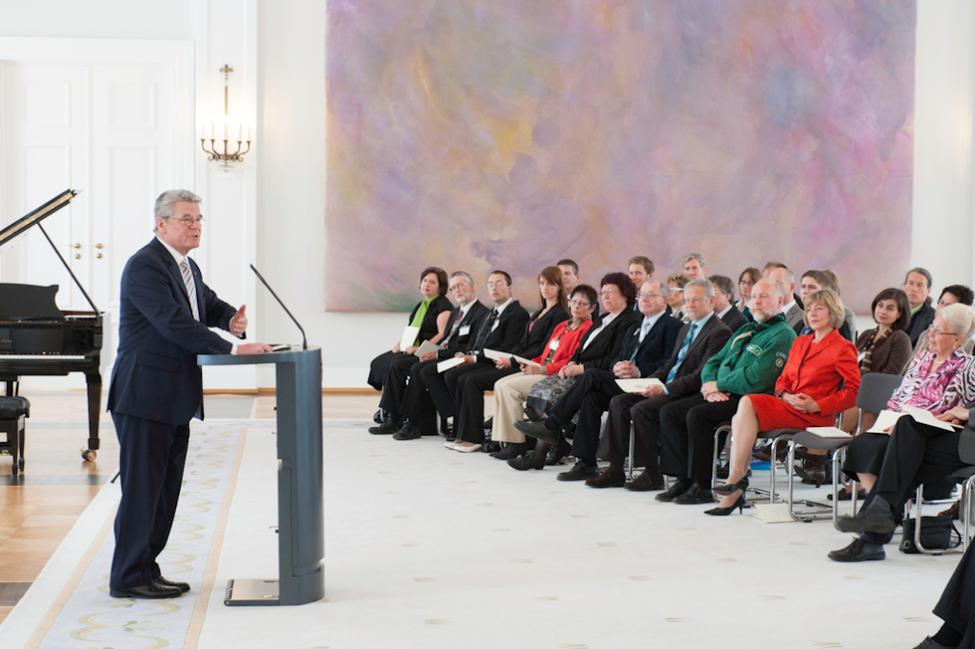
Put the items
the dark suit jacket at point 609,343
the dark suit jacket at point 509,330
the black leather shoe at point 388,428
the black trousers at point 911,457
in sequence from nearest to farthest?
the black trousers at point 911,457 → the dark suit jacket at point 609,343 → the dark suit jacket at point 509,330 → the black leather shoe at point 388,428

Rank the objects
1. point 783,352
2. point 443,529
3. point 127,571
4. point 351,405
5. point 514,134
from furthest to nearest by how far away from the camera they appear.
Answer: point 514,134 → point 351,405 → point 783,352 → point 443,529 → point 127,571

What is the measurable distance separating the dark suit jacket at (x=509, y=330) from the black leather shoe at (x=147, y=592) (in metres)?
4.41

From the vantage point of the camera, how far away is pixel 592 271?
38.1 feet

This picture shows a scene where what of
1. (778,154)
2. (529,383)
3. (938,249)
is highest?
(778,154)

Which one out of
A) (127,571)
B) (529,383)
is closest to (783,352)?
(529,383)

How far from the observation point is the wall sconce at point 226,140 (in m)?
11.0

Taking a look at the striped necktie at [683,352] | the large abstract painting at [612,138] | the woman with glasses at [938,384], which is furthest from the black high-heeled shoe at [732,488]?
the large abstract painting at [612,138]

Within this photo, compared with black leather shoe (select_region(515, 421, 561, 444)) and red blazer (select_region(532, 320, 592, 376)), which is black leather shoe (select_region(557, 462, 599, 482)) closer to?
black leather shoe (select_region(515, 421, 561, 444))

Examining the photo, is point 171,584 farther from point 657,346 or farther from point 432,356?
point 432,356

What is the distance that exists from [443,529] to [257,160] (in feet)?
20.6

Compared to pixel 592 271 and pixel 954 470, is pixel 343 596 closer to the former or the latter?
pixel 954 470

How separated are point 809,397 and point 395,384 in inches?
149

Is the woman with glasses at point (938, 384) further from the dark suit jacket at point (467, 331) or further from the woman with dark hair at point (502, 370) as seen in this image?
the dark suit jacket at point (467, 331)

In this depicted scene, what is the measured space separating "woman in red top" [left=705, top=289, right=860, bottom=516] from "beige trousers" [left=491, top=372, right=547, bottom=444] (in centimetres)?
188
